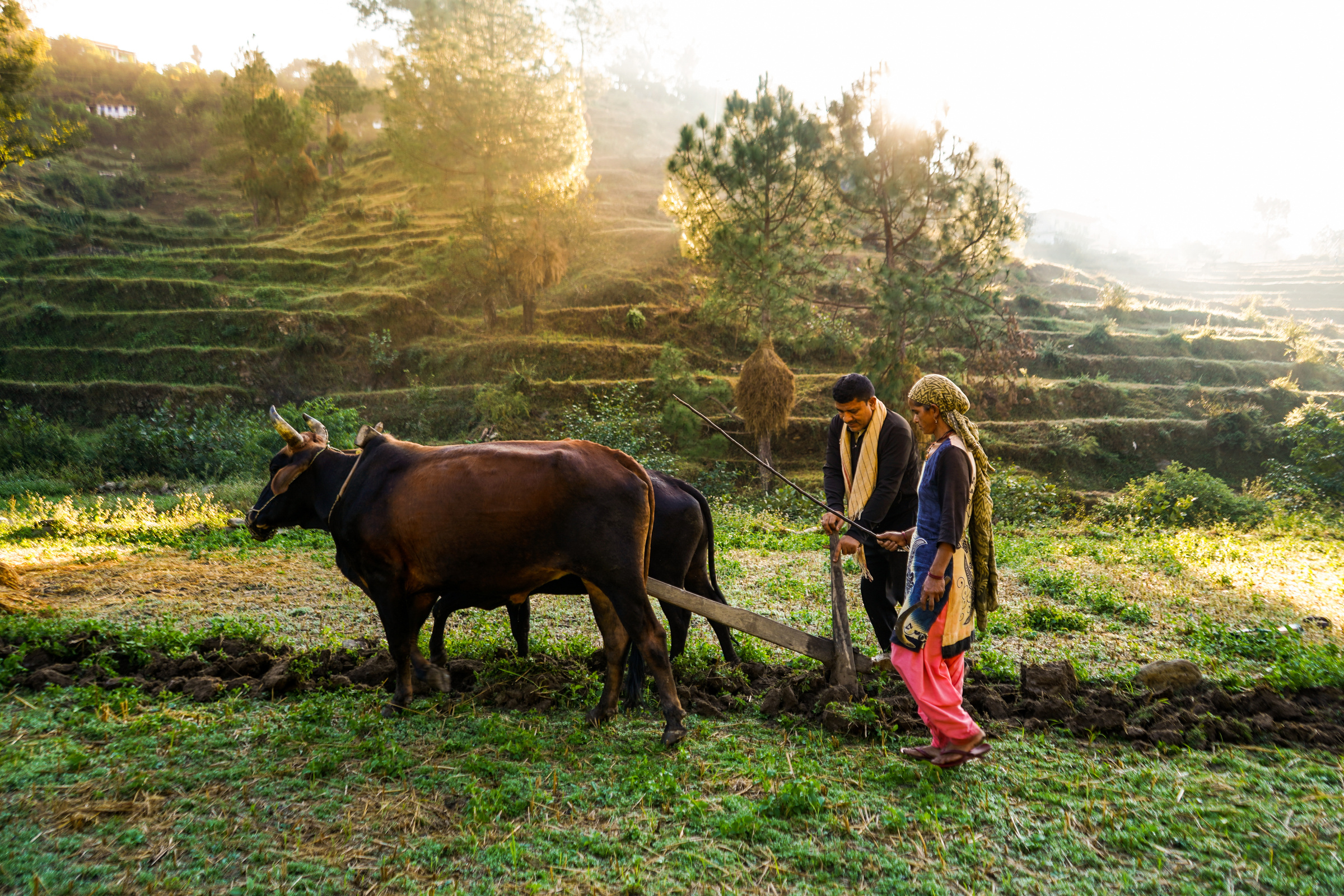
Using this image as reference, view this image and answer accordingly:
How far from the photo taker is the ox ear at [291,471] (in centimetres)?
471

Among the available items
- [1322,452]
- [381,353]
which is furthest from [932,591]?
[381,353]

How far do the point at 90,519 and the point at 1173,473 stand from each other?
1871 cm

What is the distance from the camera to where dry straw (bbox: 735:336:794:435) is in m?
16.5

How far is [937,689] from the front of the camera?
11.8 feet

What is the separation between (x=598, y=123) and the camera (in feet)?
228

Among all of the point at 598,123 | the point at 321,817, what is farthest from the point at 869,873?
the point at 598,123

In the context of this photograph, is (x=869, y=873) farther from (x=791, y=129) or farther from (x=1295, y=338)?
(x=1295, y=338)

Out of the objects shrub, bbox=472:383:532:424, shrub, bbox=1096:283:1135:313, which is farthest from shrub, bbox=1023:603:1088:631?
shrub, bbox=1096:283:1135:313

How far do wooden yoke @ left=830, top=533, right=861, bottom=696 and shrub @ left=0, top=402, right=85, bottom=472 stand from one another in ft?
55.0

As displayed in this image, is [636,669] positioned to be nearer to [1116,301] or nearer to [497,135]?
[497,135]

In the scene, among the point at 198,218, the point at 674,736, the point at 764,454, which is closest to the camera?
the point at 674,736

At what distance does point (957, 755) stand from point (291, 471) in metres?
4.45

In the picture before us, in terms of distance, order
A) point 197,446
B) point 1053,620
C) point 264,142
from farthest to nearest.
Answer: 1. point 264,142
2. point 197,446
3. point 1053,620

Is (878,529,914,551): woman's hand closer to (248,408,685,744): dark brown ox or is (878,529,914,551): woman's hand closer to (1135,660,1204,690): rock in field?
(248,408,685,744): dark brown ox
